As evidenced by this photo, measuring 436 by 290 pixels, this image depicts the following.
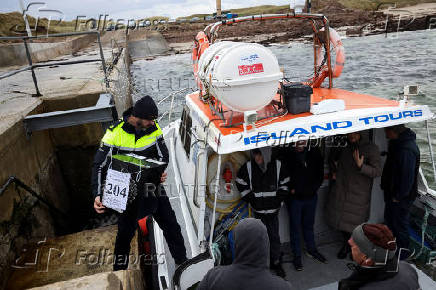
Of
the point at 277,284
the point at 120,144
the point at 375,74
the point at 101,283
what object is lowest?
the point at 375,74

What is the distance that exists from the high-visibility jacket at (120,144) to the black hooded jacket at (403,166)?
290 centimetres

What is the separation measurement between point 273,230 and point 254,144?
1345 mm

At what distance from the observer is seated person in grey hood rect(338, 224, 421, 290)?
6.57 feet

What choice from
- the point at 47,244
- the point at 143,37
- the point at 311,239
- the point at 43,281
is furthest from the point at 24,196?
the point at 143,37

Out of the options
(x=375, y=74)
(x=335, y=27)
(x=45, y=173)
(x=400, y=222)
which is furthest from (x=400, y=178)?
(x=335, y=27)

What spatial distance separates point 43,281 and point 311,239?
3594 mm

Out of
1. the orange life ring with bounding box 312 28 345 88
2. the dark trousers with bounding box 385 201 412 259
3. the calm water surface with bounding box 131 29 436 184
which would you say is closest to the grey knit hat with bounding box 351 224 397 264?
the dark trousers with bounding box 385 201 412 259

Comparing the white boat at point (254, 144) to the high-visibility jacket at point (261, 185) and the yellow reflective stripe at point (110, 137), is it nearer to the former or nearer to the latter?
the high-visibility jacket at point (261, 185)

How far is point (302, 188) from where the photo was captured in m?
3.80

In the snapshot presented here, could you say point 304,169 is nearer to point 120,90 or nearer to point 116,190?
point 116,190

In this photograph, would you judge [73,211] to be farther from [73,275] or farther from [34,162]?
[73,275]

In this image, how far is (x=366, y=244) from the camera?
208cm

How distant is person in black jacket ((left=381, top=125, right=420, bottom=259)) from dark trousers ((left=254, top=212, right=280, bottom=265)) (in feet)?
4.92

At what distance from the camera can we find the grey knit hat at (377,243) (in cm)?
200
